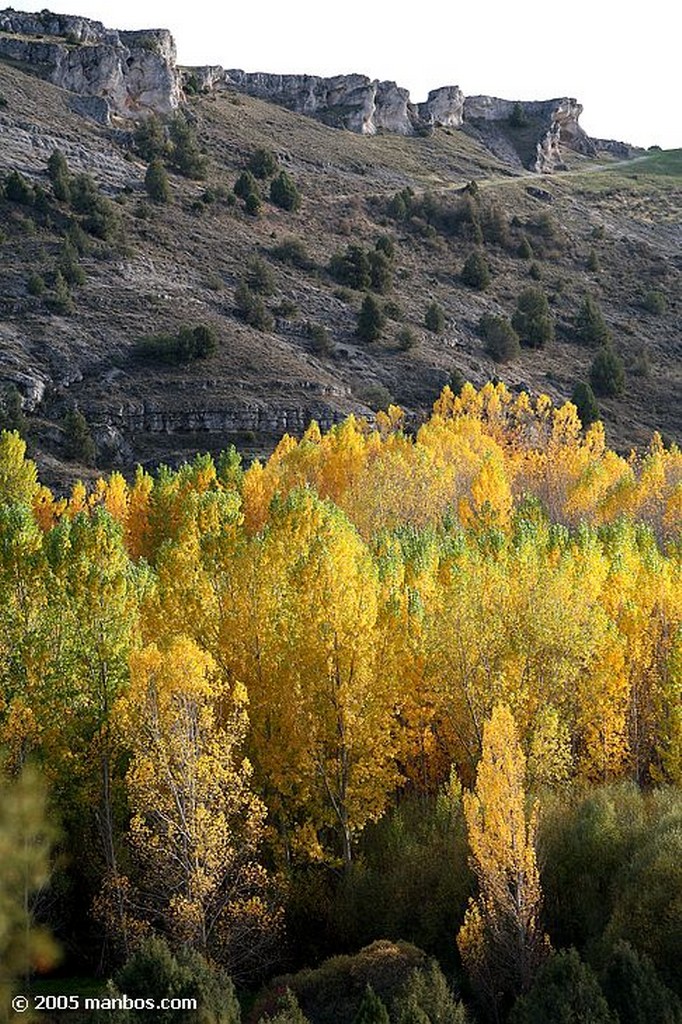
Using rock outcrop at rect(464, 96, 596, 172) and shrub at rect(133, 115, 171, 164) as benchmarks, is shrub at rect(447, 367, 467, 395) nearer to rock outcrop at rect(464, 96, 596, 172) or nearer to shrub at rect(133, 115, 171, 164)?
shrub at rect(133, 115, 171, 164)

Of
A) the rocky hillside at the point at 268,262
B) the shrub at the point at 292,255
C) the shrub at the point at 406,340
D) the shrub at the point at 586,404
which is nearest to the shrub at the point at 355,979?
the rocky hillside at the point at 268,262

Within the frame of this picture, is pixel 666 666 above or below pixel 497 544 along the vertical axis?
below

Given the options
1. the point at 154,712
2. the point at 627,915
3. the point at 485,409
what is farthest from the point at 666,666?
the point at 485,409

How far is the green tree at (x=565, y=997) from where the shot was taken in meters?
15.9

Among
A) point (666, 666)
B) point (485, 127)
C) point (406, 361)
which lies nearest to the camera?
point (666, 666)

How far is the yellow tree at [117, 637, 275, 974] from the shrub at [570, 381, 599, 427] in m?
60.6

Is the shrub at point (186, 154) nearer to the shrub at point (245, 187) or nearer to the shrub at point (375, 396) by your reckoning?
the shrub at point (245, 187)

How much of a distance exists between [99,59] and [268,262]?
116ft

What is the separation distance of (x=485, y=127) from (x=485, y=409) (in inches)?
3472

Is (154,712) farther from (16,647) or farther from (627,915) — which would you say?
(627,915)

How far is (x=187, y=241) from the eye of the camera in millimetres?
86125

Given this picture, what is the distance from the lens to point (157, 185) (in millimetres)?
89250

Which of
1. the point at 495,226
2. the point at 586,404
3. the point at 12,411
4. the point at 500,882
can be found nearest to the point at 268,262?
the point at 495,226

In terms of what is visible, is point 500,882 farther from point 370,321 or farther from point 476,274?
point 476,274
